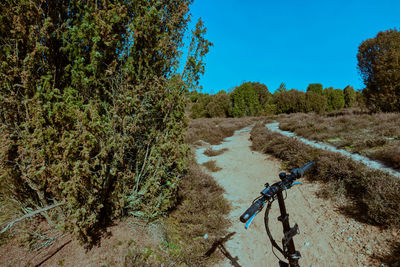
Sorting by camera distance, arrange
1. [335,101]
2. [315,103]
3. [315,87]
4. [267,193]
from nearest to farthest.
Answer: [267,193] < [315,103] < [335,101] < [315,87]

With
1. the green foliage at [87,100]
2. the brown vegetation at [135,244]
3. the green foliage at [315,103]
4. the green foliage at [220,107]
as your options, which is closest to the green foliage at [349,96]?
the green foliage at [315,103]

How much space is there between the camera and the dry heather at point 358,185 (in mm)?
3277

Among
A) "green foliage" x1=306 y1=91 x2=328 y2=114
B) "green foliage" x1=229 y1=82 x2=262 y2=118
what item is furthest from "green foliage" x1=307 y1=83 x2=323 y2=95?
"green foliage" x1=229 y1=82 x2=262 y2=118

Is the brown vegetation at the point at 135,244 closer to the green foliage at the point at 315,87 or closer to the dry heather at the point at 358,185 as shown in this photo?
the dry heather at the point at 358,185

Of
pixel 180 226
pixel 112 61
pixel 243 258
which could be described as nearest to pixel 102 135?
pixel 112 61

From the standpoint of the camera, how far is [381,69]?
11711mm

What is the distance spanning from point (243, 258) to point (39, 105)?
11.8ft

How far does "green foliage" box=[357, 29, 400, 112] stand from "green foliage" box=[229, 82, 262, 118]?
739 inches

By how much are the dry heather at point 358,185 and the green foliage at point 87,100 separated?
3.48 m

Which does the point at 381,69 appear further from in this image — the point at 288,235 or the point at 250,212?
the point at 250,212

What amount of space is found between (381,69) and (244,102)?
2052cm

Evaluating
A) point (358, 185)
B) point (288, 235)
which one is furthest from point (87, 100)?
point (358, 185)

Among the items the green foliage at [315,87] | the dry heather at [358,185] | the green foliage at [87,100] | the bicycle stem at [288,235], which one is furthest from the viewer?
the green foliage at [315,87]

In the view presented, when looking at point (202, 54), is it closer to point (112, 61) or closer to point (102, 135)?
point (112, 61)
